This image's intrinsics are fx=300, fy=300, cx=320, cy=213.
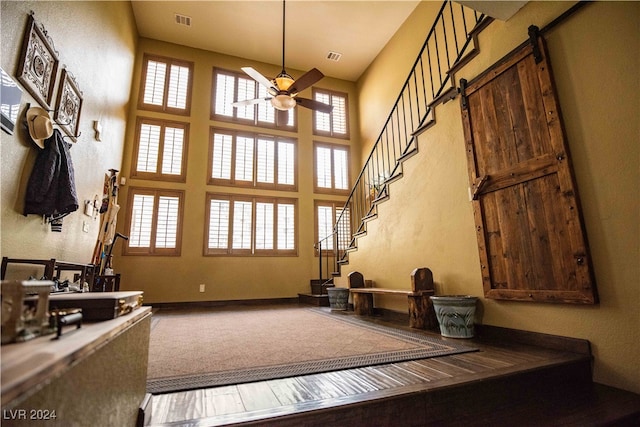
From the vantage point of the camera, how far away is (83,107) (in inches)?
144

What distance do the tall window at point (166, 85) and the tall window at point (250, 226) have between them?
2180mm

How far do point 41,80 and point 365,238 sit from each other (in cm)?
394

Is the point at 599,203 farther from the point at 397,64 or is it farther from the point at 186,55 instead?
the point at 186,55

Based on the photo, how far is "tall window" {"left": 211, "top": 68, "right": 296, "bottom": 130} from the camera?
274 inches

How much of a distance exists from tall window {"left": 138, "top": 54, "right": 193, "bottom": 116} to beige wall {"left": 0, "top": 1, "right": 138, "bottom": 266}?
0.45 metres

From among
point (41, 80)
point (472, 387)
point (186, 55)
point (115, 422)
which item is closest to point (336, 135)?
point (186, 55)

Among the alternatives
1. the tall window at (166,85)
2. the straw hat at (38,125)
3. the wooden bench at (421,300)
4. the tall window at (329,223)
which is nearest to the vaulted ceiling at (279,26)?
the tall window at (166,85)

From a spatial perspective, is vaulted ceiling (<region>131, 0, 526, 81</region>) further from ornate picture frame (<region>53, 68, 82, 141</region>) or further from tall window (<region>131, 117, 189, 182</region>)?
ornate picture frame (<region>53, 68, 82, 141</region>)

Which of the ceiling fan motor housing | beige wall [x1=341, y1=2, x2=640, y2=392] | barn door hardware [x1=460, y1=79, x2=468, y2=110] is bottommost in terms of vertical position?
beige wall [x1=341, y1=2, x2=640, y2=392]

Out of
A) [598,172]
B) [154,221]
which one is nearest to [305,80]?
[598,172]

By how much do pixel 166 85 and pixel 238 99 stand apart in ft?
5.09

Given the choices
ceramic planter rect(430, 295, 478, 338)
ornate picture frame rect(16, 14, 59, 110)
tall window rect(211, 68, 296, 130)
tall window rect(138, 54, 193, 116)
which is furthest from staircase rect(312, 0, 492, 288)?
tall window rect(138, 54, 193, 116)

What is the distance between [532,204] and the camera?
217cm

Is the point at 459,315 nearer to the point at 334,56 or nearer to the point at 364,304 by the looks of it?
the point at 364,304
